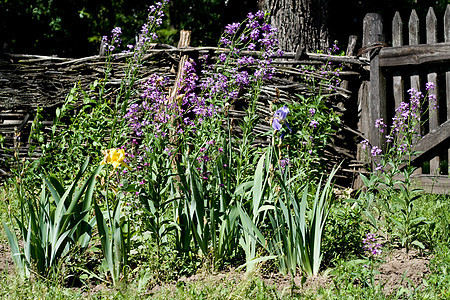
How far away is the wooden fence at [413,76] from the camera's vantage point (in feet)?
14.7

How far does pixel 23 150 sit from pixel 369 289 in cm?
476

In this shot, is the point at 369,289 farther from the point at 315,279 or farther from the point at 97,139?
the point at 97,139

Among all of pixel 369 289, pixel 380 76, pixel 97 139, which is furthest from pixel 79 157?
pixel 380 76

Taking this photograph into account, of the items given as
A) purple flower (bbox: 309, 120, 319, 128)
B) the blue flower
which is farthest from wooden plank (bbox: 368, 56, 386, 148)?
the blue flower

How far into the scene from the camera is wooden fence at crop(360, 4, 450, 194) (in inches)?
176

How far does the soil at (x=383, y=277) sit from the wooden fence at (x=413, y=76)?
1895mm

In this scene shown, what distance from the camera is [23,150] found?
19.0 feet

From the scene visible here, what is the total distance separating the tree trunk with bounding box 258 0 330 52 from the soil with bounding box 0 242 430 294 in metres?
3.61

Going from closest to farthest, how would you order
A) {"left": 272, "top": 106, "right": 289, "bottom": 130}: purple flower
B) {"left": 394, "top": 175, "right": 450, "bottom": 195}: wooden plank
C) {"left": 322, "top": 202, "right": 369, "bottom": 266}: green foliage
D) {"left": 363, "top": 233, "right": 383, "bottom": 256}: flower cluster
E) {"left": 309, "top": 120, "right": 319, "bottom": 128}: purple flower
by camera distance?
1. {"left": 272, "top": 106, "right": 289, "bottom": 130}: purple flower
2. {"left": 363, "top": 233, "right": 383, "bottom": 256}: flower cluster
3. {"left": 322, "top": 202, "right": 369, "bottom": 266}: green foliage
4. {"left": 309, "top": 120, "right": 319, "bottom": 128}: purple flower
5. {"left": 394, "top": 175, "right": 450, "bottom": 195}: wooden plank

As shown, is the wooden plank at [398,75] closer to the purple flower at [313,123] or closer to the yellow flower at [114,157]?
the purple flower at [313,123]

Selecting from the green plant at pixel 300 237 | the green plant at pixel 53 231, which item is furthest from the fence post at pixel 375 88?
the green plant at pixel 53 231

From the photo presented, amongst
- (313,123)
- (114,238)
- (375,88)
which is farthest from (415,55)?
(114,238)

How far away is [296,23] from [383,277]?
4006 mm

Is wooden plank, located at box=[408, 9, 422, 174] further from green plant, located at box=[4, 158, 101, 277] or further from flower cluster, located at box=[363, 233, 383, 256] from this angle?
green plant, located at box=[4, 158, 101, 277]
